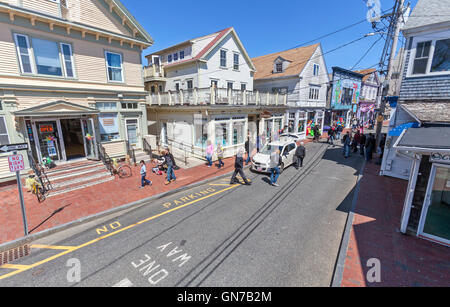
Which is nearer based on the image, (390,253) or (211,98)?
(390,253)

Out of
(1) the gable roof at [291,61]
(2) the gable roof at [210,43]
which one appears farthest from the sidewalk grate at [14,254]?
→ (1) the gable roof at [291,61]

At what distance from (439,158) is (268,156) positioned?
24.4 ft

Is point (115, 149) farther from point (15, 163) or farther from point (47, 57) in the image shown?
point (15, 163)

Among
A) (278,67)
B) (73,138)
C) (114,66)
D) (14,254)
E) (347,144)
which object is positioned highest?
(278,67)

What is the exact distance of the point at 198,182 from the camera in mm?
10703

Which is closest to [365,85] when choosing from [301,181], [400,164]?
[400,164]

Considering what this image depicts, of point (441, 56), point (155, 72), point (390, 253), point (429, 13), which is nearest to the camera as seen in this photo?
point (390, 253)

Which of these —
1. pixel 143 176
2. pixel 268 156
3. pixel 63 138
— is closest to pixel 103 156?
pixel 63 138

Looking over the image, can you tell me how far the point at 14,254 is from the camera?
5629 mm

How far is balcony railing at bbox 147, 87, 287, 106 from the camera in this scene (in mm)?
13852

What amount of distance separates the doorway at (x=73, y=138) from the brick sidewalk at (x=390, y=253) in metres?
14.7

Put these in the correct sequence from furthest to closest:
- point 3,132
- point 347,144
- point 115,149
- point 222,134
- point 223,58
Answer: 1. point 223,58
2. point 222,134
3. point 347,144
4. point 115,149
5. point 3,132

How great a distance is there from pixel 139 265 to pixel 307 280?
4.07 m

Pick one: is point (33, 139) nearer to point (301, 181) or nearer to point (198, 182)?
point (198, 182)
